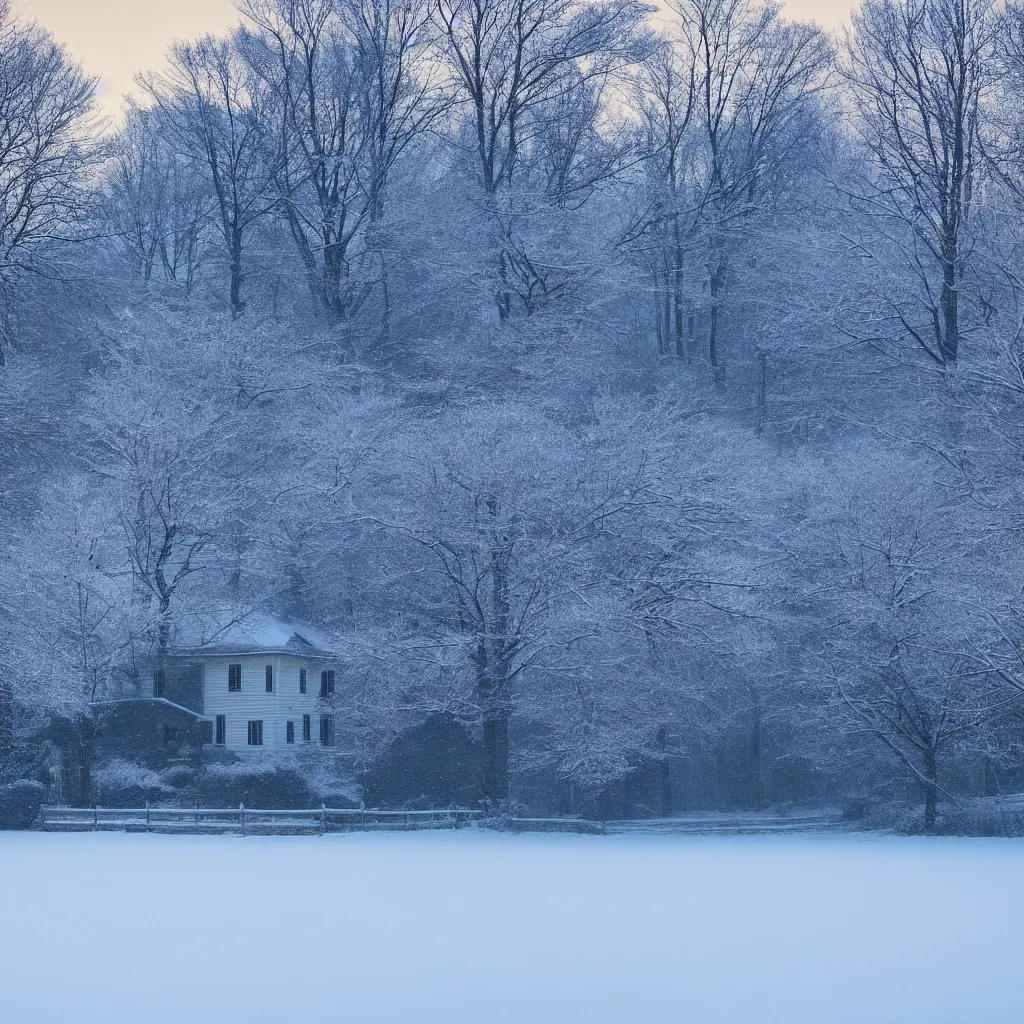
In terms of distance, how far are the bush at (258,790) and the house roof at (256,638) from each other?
5.67 metres

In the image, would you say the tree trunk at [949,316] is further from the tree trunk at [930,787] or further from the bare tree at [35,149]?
the bare tree at [35,149]

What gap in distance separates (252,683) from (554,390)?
46.5 ft

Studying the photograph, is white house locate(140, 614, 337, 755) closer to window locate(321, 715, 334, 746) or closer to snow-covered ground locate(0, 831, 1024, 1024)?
window locate(321, 715, 334, 746)

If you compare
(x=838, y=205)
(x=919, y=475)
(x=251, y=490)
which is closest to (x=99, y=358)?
(x=251, y=490)

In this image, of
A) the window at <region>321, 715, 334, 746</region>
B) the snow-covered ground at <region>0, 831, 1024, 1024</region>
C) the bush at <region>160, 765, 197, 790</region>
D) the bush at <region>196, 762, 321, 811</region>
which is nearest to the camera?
the snow-covered ground at <region>0, 831, 1024, 1024</region>

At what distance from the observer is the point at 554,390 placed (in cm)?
4400

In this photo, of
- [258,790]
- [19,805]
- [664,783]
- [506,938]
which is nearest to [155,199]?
[258,790]

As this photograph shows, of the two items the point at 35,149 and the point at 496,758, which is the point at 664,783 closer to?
the point at 496,758

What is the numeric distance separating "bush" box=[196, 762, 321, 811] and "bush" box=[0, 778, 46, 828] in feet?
13.2

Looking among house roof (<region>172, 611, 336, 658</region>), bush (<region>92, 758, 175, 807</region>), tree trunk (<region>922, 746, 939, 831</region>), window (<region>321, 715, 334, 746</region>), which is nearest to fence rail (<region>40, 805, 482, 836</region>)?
bush (<region>92, 758, 175, 807</region>)

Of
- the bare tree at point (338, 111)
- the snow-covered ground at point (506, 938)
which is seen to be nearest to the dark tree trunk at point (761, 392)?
the bare tree at point (338, 111)

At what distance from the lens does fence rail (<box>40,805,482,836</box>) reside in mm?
29172

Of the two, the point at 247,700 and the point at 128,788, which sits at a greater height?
the point at 247,700

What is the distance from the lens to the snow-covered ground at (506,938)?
37.0 feet
